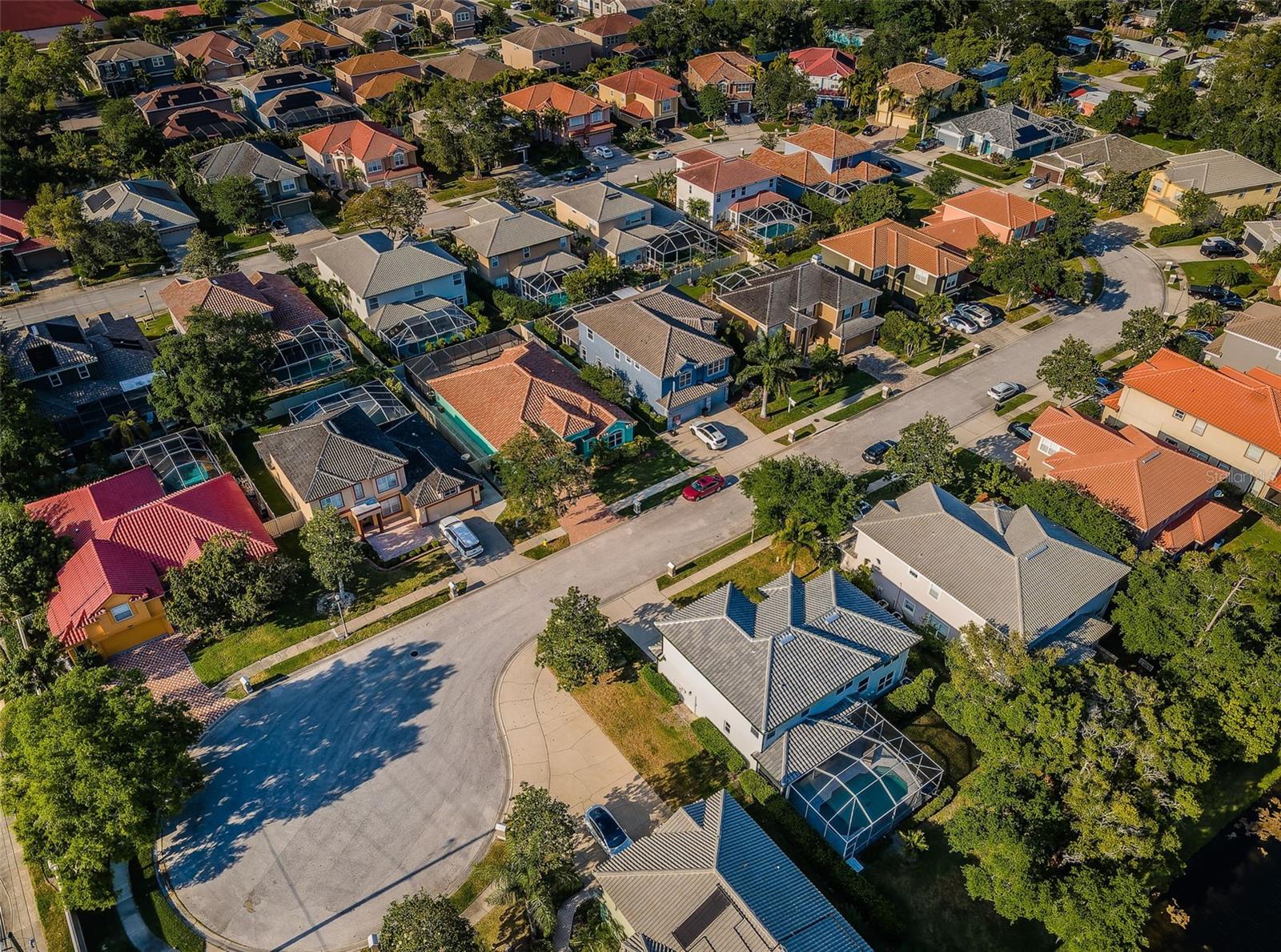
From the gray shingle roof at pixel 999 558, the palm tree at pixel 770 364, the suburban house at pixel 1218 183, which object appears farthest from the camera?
the suburban house at pixel 1218 183

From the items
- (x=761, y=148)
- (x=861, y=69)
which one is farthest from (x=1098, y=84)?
(x=761, y=148)

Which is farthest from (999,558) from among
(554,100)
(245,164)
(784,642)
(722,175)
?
(554,100)

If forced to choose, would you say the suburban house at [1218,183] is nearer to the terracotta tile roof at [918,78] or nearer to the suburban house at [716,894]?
the terracotta tile roof at [918,78]

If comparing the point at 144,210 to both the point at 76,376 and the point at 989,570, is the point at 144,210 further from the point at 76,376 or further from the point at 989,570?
the point at 989,570

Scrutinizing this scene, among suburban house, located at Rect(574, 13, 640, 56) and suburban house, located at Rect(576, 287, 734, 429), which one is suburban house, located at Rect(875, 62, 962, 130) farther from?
suburban house, located at Rect(576, 287, 734, 429)

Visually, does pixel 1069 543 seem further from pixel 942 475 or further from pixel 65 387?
pixel 65 387

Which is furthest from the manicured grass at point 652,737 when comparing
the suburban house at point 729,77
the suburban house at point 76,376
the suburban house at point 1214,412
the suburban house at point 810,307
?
the suburban house at point 729,77

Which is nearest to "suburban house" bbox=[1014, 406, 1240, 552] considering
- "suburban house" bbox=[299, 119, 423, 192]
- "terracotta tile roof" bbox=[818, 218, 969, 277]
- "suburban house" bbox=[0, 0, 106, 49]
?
"terracotta tile roof" bbox=[818, 218, 969, 277]
